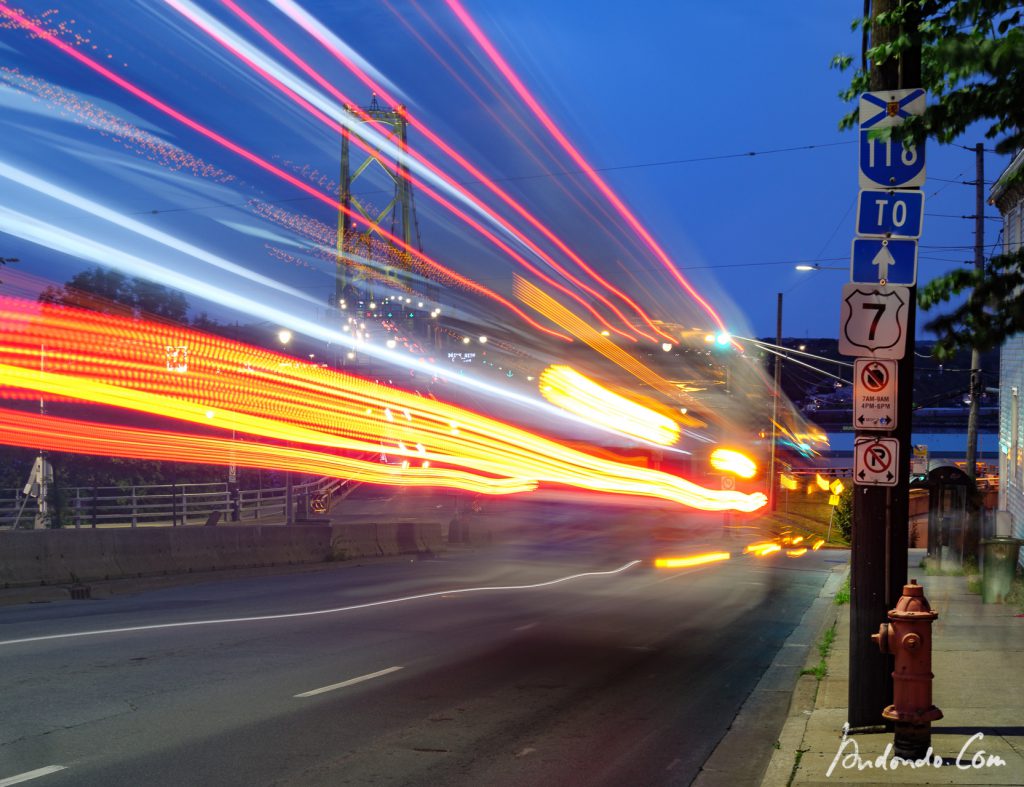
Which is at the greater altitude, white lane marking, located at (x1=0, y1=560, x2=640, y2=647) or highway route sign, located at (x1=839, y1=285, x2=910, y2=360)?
highway route sign, located at (x1=839, y1=285, x2=910, y2=360)

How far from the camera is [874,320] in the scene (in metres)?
8.45

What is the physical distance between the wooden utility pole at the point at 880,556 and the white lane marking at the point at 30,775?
228 inches

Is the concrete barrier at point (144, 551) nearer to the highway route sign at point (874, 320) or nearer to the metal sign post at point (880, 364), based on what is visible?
the metal sign post at point (880, 364)

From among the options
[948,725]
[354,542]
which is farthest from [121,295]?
[948,725]

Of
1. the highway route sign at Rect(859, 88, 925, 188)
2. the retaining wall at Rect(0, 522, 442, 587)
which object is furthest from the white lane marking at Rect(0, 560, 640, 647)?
the highway route sign at Rect(859, 88, 925, 188)

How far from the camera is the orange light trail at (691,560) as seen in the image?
Answer: 98.6ft

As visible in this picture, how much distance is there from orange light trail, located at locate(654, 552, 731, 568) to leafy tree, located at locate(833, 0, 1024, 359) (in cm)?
2193

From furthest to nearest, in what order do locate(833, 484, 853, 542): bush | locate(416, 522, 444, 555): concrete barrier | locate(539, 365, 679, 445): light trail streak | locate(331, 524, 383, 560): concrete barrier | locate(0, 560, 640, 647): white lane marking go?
locate(539, 365, 679, 445): light trail streak < locate(833, 484, 853, 542): bush < locate(416, 522, 444, 555): concrete barrier < locate(331, 524, 383, 560): concrete barrier < locate(0, 560, 640, 647): white lane marking

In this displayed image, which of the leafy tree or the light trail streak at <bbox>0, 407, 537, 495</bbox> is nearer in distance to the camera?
the leafy tree

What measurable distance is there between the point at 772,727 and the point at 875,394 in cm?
326

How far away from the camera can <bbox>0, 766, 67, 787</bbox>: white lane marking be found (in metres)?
7.00

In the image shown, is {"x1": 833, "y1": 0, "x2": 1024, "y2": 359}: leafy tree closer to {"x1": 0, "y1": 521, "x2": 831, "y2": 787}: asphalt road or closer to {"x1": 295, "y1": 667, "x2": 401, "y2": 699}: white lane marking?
{"x1": 0, "y1": 521, "x2": 831, "y2": 787}: asphalt road

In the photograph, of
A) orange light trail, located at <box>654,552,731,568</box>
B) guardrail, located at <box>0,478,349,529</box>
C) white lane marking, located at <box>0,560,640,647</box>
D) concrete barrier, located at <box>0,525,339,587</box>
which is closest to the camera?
white lane marking, located at <box>0,560,640,647</box>

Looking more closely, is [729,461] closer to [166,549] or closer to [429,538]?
[429,538]
